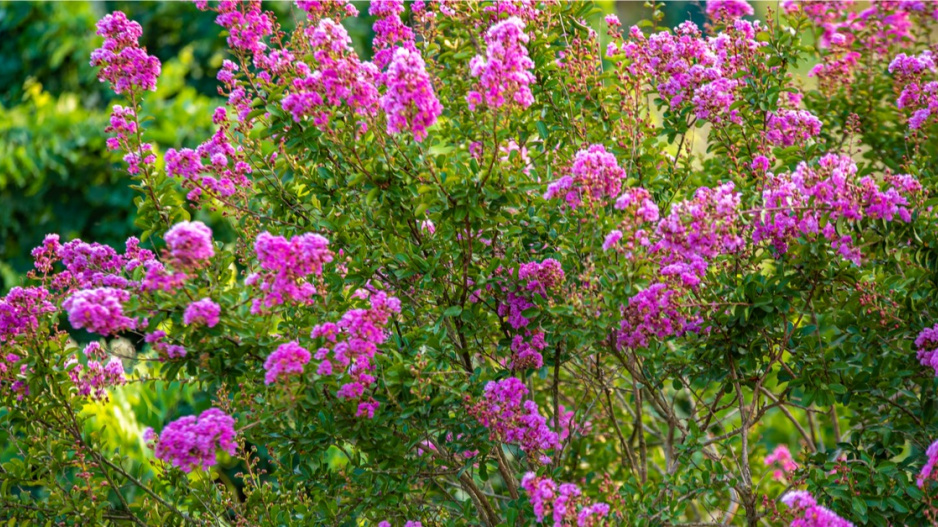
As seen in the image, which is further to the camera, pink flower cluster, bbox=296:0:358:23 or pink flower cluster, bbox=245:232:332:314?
pink flower cluster, bbox=296:0:358:23

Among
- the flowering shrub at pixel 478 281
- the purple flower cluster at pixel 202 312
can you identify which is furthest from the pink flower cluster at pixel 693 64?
the purple flower cluster at pixel 202 312

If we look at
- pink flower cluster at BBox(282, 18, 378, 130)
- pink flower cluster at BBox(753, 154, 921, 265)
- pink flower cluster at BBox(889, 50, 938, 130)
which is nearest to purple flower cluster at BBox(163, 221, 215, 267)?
pink flower cluster at BBox(282, 18, 378, 130)

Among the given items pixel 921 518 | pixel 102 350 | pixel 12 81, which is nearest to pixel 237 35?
pixel 102 350

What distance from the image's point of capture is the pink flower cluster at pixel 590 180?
2553 millimetres

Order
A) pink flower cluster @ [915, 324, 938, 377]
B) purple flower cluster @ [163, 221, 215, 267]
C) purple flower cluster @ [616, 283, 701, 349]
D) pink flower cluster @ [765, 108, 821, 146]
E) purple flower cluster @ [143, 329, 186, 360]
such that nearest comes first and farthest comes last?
1. purple flower cluster @ [163, 221, 215, 267]
2. purple flower cluster @ [143, 329, 186, 360]
3. purple flower cluster @ [616, 283, 701, 349]
4. pink flower cluster @ [915, 324, 938, 377]
5. pink flower cluster @ [765, 108, 821, 146]

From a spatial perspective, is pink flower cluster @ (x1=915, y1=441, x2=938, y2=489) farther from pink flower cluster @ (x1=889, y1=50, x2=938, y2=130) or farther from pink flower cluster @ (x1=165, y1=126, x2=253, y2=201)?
pink flower cluster @ (x1=165, y1=126, x2=253, y2=201)

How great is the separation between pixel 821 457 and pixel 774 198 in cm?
86

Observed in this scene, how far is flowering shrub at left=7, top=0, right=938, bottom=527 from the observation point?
2.48 meters

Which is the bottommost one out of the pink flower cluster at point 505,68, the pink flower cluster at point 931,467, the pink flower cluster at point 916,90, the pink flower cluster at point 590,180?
the pink flower cluster at point 931,467

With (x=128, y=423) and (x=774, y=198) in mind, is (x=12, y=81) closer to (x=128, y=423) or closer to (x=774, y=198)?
(x=128, y=423)

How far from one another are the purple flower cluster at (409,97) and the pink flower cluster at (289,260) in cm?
40

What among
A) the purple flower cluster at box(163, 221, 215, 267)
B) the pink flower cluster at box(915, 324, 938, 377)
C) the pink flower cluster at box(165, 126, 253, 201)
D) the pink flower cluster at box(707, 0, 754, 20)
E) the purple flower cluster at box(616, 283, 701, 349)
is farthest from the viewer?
the pink flower cluster at box(707, 0, 754, 20)

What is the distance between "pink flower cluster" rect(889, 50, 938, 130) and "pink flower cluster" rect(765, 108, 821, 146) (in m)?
0.35

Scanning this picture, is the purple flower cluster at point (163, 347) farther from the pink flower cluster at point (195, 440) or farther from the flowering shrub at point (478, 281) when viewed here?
the pink flower cluster at point (195, 440)
